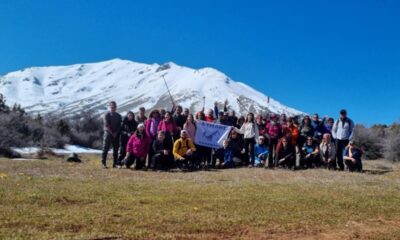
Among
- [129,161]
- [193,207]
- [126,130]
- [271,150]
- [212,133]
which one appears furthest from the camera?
[212,133]

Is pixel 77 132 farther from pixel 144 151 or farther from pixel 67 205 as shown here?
pixel 67 205

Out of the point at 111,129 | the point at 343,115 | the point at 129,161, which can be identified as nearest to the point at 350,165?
the point at 343,115

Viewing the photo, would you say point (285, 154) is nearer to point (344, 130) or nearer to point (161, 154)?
point (344, 130)

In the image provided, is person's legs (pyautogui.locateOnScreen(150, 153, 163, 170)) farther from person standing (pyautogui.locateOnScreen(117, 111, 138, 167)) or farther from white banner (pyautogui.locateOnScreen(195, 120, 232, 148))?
white banner (pyautogui.locateOnScreen(195, 120, 232, 148))

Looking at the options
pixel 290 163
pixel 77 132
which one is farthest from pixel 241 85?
pixel 290 163

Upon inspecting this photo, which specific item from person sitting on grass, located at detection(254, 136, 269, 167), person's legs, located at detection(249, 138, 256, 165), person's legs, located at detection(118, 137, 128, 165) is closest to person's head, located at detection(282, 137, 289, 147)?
person sitting on grass, located at detection(254, 136, 269, 167)

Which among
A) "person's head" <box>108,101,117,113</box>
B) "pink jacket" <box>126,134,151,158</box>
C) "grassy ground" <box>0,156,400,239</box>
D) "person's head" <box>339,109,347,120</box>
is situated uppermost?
"person's head" <box>339,109,347,120</box>

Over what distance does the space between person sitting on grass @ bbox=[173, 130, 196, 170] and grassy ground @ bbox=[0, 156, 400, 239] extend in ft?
10.1

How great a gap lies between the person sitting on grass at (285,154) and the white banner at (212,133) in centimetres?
232

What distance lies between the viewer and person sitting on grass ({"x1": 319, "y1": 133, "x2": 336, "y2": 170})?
18500mm

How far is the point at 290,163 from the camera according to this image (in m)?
18.8

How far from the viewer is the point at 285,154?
1884 centimetres

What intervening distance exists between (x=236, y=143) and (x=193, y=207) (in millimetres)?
10434

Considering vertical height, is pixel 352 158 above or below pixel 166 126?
below
